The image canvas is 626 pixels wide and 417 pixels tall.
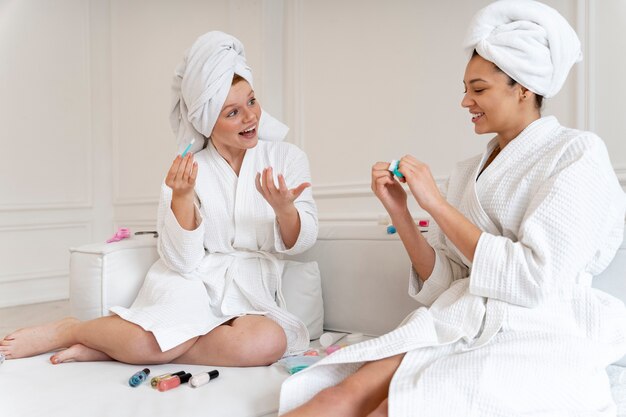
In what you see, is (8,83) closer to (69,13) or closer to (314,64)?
(69,13)

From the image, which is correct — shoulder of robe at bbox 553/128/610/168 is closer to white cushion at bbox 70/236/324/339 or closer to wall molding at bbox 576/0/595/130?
white cushion at bbox 70/236/324/339

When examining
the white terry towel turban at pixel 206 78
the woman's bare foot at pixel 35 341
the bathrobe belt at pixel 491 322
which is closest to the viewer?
the bathrobe belt at pixel 491 322

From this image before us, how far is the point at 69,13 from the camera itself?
161 inches

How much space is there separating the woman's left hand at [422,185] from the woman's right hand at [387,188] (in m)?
0.08

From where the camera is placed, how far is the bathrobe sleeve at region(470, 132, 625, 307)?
115 centimetres

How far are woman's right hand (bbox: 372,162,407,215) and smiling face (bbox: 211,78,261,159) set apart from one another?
0.51 meters

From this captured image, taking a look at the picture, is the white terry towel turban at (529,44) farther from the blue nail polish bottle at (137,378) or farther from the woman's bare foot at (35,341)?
the woman's bare foot at (35,341)

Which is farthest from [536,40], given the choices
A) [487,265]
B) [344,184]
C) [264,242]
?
[344,184]

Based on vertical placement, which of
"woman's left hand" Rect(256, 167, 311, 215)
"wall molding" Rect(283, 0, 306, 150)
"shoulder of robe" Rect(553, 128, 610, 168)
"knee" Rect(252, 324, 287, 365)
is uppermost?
"wall molding" Rect(283, 0, 306, 150)

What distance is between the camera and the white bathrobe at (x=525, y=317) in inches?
41.0

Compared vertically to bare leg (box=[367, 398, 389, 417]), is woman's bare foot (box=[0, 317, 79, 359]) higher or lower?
lower

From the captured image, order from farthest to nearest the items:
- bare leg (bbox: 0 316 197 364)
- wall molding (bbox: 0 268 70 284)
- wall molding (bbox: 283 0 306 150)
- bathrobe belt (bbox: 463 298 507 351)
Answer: wall molding (bbox: 0 268 70 284), wall molding (bbox: 283 0 306 150), bare leg (bbox: 0 316 197 364), bathrobe belt (bbox: 463 298 507 351)

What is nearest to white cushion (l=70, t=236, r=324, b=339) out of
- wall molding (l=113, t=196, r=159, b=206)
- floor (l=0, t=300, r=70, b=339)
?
floor (l=0, t=300, r=70, b=339)

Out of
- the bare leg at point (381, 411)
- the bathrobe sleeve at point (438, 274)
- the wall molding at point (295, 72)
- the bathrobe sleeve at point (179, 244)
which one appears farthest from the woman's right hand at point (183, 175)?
the wall molding at point (295, 72)
